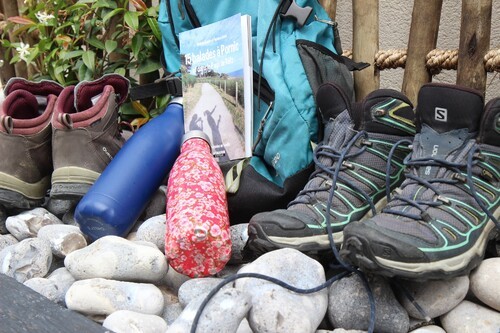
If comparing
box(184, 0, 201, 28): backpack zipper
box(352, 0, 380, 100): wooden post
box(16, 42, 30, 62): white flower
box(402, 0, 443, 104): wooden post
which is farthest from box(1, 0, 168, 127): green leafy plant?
box(402, 0, 443, 104): wooden post

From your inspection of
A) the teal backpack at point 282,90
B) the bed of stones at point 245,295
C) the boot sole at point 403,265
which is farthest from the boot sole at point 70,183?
the boot sole at point 403,265

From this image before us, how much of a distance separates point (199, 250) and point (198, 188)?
0.16 m

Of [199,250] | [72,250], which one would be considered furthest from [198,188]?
[72,250]

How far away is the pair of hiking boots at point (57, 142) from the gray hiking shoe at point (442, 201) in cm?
71

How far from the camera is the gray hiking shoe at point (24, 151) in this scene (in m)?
1.39

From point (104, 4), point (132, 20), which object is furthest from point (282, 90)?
point (104, 4)

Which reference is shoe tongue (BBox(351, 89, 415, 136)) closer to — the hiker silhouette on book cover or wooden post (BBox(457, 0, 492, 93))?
wooden post (BBox(457, 0, 492, 93))

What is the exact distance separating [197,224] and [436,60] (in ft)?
2.45

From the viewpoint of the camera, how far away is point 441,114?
3.30 ft

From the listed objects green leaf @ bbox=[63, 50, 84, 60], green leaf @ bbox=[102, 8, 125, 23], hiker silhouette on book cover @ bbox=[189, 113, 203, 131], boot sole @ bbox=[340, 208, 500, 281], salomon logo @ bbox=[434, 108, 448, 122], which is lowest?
boot sole @ bbox=[340, 208, 500, 281]

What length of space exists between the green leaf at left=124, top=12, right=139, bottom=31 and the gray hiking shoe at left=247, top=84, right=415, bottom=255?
0.78 m

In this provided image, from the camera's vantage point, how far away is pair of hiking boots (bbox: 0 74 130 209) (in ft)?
4.50

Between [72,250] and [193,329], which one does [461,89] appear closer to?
[193,329]

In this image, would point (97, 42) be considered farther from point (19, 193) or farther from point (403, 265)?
point (403, 265)
